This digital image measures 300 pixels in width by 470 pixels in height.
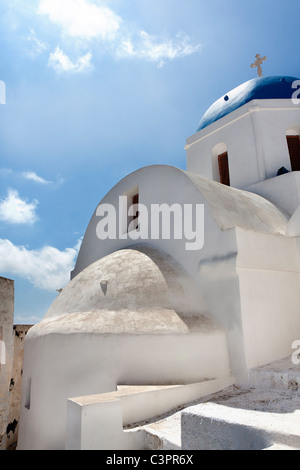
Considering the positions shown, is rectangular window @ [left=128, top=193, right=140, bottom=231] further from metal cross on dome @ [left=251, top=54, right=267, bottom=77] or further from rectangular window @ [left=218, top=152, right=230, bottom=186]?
metal cross on dome @ [left=251, top=54, right=267, bottom=77]

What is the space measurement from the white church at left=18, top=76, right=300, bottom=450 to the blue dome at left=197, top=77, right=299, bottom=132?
4177mm

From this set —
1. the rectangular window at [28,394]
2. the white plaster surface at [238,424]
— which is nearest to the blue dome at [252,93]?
the white plaster surface at [238,424]

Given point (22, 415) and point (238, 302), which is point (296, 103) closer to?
point (238, 302)

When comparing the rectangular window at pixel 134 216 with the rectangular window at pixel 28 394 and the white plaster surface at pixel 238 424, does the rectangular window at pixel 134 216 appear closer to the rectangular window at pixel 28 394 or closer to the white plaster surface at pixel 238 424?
the rectangular window at pixel 28 394

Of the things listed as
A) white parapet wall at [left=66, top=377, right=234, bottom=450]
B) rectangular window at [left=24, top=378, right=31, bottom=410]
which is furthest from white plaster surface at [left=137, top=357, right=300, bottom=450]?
rectangular window at [left=24, top=378, right=31, bottom=410]

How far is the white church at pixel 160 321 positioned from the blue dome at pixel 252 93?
13.7ft

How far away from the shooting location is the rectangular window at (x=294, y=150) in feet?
30.6

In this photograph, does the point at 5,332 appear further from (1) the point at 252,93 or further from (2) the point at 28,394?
(1) the point at 252,93

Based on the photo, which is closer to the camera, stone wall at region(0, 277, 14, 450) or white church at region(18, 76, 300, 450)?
white church at region(18, 76, 300, 450)

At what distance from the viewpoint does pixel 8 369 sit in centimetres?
638

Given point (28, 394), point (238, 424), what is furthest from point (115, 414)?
point (28, 394)

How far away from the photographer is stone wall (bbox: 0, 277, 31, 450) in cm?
586

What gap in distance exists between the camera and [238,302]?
4.70 metres

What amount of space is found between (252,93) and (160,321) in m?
8.24
